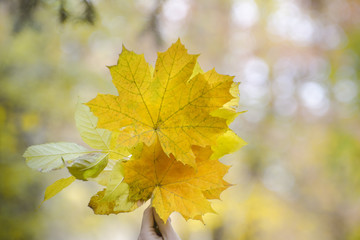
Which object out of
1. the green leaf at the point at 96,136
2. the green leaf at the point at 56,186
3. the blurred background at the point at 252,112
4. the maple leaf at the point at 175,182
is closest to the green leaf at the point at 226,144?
the maple leaf at the point at 175,182

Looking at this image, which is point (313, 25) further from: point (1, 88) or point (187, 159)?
point (187, 159)

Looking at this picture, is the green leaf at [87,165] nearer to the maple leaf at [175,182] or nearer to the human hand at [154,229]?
the maple leaf at [175,182]

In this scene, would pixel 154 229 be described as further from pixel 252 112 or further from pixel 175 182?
pixel 252 112

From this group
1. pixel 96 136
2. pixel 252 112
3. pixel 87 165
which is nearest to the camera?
pixel 87 165

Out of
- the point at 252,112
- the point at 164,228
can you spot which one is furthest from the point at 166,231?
the point at 252,112

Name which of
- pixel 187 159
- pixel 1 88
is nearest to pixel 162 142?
pixel 187 159

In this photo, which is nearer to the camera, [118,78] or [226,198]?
[118,78]
